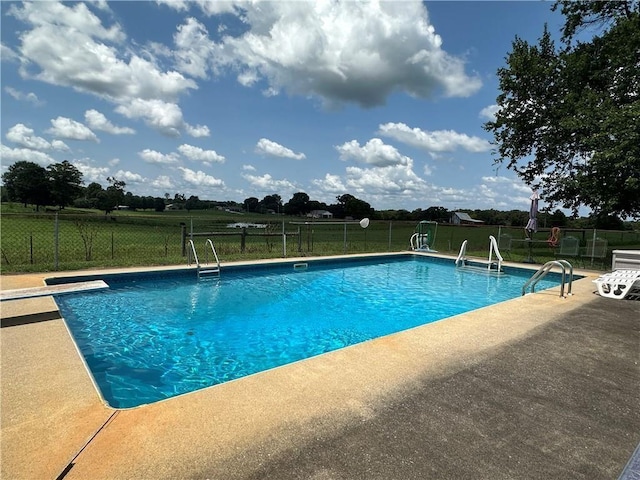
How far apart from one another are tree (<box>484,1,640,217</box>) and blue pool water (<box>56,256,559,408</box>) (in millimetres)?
4069

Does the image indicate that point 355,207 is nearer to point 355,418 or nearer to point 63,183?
point 63,183

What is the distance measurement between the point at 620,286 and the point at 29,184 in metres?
82.8

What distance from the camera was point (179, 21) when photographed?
34.0 feet

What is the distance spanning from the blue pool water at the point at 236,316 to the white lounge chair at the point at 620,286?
1.94m

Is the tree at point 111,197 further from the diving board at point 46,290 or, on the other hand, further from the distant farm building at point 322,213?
the diving board at point 46,290

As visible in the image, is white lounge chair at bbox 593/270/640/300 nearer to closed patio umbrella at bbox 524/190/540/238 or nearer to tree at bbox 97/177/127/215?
closed patio umbrella at bbox 524/190/540/238

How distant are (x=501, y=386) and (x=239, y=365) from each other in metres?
2.92

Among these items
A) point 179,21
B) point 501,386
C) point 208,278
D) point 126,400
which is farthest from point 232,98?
point 501,386

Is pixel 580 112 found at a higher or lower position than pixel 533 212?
higher

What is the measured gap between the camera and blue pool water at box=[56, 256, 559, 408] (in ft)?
13.4

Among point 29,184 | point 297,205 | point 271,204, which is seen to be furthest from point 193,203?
point 29,184

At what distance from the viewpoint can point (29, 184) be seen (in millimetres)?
63438

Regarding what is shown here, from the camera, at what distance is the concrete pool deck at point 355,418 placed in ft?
5.93

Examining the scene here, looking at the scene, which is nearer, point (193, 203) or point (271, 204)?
point (193, 203)
